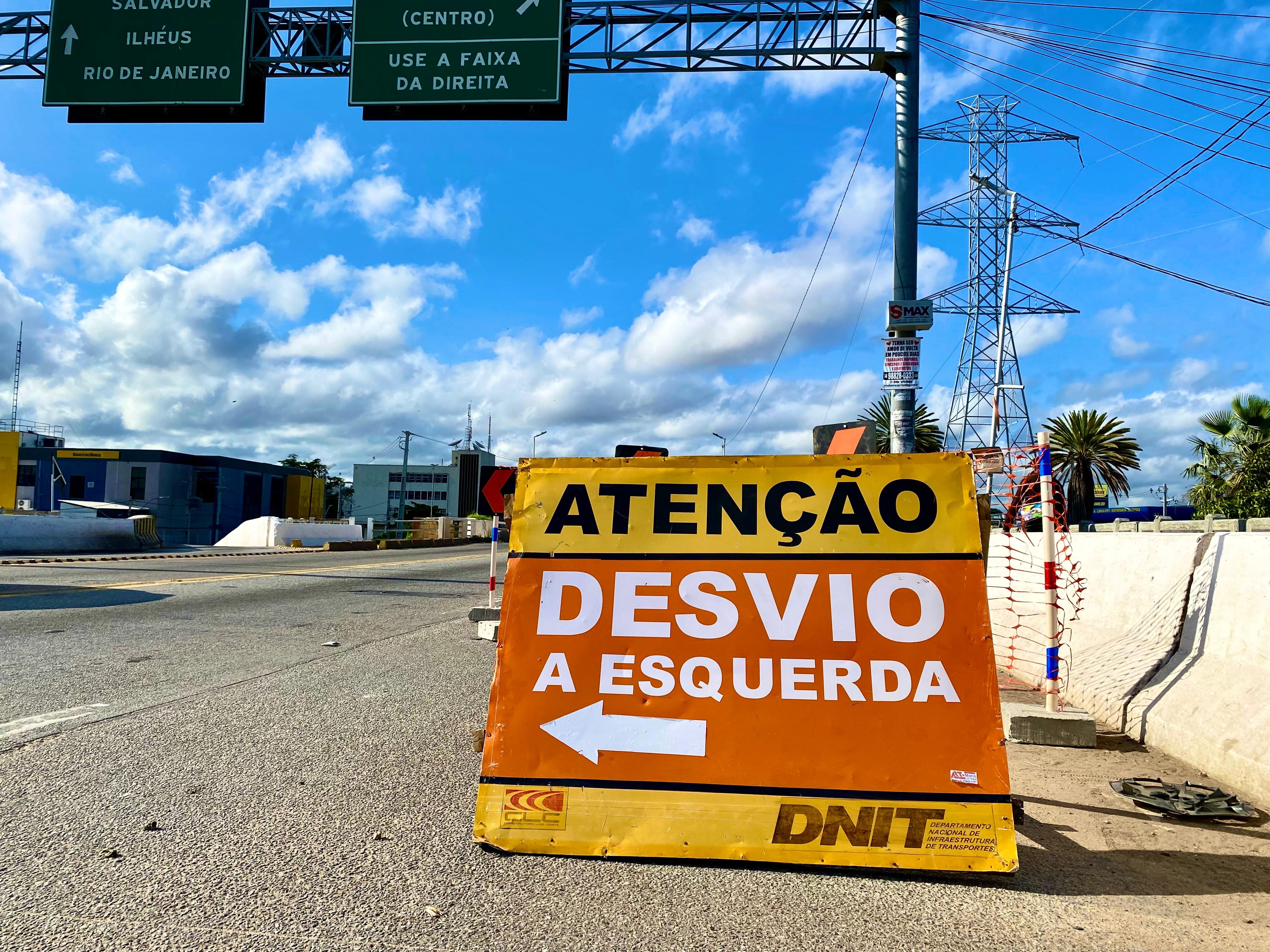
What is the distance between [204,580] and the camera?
1556 centimetres

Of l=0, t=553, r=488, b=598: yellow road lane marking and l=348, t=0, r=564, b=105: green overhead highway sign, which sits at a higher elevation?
l=348, t=0, r=564, b=105: green overhead highway sign

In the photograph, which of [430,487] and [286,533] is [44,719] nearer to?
[286,533]

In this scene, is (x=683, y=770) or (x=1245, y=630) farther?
(x=1245, y=630)

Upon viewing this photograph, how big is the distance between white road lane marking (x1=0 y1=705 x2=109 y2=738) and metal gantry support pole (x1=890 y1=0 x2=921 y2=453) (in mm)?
8091

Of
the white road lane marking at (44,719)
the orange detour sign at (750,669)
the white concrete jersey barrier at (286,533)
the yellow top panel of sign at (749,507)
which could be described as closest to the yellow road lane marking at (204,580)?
the white road lane marking at (44,719)

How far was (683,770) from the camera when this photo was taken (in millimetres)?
3576

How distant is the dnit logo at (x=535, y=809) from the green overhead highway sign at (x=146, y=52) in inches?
503

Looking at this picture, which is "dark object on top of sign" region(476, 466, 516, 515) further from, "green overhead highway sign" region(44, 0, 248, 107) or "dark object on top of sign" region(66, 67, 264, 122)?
"green overhead highway sign" region(44, 0, 248, 107)

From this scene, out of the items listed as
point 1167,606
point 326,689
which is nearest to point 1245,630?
point 1167,606

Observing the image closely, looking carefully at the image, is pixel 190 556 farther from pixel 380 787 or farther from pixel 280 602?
pixel 380 787

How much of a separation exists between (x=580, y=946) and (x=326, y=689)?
4513 mm

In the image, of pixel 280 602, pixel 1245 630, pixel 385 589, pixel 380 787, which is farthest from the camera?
pixel 385 589

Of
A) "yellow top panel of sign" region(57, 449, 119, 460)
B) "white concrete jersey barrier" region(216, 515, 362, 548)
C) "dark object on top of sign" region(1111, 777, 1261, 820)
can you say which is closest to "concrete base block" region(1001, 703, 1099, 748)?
"dark object on top of sign" region(1111, 777, 1261, 820)

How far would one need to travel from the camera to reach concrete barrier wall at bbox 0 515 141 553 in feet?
83.0
